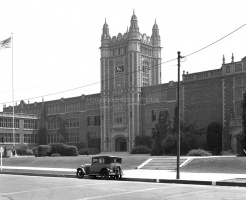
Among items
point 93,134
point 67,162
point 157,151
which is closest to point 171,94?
point 157,151

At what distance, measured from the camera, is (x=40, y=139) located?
3447 inches

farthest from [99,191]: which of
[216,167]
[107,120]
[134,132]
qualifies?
[107,120]

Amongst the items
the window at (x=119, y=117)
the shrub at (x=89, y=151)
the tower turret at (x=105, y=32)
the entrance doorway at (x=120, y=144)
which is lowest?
the shrub at (x=89, y=151)

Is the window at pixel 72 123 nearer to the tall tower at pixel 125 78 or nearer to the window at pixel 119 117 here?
the tall tower at pixel 125 78

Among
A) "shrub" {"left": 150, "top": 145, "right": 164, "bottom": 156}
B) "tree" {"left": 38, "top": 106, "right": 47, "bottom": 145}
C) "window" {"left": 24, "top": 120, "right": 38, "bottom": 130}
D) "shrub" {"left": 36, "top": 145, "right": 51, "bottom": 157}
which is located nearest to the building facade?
"tree" {"left": 38, "top": 106, "right": 47, "bottom": 145}

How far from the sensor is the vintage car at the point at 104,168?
25.7 meters

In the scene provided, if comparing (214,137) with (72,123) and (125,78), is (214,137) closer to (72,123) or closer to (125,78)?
(125,78)

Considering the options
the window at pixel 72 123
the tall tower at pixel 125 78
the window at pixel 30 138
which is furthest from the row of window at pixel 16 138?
the tall tower at pixel 125 78

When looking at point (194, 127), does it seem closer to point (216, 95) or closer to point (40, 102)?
point (216, 95)

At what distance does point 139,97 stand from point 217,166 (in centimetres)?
3876

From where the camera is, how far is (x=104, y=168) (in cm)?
2594

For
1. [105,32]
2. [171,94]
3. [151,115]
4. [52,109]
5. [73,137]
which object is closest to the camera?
[171,94]

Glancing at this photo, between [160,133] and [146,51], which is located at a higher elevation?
[146,51]

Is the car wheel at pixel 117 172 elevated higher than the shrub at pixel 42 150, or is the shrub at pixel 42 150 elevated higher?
the car wheel at pixel 117 172
